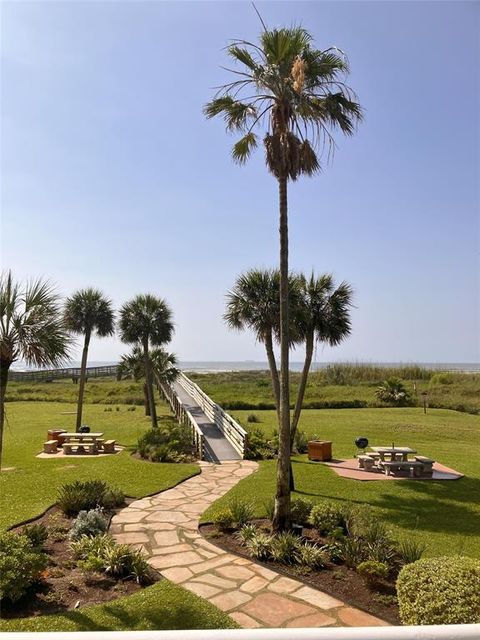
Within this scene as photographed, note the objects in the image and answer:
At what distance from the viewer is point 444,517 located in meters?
9.30

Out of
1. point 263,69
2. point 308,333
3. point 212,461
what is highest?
point 263,69

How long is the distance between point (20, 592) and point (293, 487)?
24.4 feet

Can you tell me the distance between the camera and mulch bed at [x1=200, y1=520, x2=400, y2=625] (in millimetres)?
5234

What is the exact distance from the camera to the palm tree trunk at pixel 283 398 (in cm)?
779

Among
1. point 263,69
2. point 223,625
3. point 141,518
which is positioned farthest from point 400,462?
point 263,69

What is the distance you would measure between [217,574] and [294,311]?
8.85 metres

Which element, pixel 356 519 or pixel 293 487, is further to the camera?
pixel 293 487

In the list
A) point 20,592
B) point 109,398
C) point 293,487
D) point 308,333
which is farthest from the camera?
point 109,398

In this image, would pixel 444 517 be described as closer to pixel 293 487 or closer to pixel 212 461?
pixel 293 487

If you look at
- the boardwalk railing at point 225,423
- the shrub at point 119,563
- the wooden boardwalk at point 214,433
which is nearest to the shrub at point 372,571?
the shrub at point 119,563

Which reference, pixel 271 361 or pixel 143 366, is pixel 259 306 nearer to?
Answer: pixel 271 361

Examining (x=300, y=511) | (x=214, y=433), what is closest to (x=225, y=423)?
(x=214, y=433)

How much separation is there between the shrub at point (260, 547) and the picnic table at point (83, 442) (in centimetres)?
1039

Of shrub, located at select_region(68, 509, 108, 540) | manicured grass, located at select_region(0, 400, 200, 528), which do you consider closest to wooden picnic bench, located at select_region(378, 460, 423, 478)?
manicured grass, located at select_region(0, 400, 200, 528)
